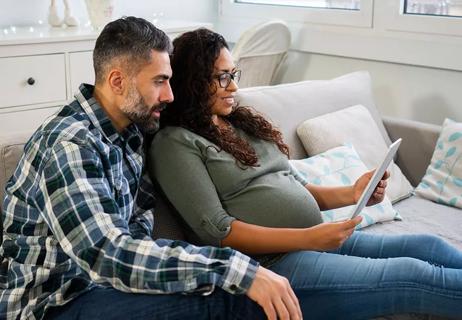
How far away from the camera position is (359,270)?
165cm

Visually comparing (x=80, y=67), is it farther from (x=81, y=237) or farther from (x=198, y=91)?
(x=81, y=237)

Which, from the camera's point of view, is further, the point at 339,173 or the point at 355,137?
the point at 355,137

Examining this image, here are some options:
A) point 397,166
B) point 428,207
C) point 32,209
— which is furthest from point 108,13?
point 32,209

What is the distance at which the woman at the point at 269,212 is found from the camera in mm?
1604

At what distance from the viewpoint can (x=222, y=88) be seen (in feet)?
6.12

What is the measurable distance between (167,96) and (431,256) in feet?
2.54

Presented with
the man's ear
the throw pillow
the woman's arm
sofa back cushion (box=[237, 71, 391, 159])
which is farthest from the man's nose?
the throw pillow

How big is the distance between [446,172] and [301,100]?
57 centimetres

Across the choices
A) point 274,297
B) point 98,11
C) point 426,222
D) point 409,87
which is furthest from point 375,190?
point 98,11

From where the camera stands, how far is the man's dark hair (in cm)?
160

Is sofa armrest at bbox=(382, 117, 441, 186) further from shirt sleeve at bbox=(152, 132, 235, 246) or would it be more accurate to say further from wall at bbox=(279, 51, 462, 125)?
shirt sleeve at bbox=(152, 132, 235, 246)

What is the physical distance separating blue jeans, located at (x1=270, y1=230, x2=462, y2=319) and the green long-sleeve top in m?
0.15

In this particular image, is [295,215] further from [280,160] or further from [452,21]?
[452,21]

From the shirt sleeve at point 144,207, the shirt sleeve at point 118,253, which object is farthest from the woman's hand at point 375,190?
the shirt sleeve at point 118,253
